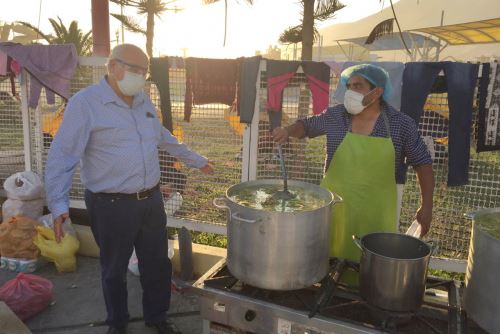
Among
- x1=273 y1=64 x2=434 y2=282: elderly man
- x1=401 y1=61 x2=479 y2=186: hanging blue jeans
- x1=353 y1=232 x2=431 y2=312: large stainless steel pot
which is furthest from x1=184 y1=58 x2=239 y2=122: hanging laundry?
x1=353 y1=232 x2=431 y2=312: large stainless steel pot

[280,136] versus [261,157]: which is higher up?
[280,136]

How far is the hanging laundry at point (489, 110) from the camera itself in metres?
3.27

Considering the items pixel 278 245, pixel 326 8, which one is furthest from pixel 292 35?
pixel 278 245

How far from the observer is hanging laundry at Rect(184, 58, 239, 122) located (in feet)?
12.7

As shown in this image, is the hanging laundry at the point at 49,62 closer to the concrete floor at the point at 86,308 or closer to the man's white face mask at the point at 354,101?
the concrete floor at the point at 86,308

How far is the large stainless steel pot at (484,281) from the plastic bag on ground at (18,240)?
3848 mm

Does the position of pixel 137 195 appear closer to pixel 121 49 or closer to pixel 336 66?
pixel 121 49

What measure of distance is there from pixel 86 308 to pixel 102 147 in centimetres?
169

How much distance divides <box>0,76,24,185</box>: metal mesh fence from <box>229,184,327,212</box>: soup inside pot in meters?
3.92

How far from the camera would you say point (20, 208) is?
4.30m

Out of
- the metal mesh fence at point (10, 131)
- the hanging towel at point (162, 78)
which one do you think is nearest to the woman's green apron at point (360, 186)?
the hanging towel at point (162, 78)

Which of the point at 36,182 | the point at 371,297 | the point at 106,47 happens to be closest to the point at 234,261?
the point at 371,297

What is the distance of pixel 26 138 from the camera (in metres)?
4.64

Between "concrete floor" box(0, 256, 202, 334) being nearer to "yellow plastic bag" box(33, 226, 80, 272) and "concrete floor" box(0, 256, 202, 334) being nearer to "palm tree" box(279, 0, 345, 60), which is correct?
"yellow plastic bag" box(33, 226, 80, 272)
